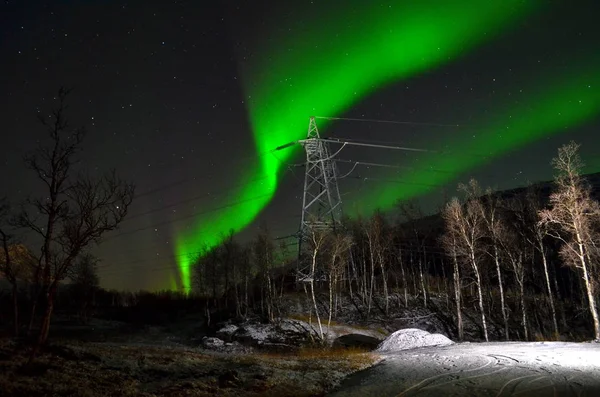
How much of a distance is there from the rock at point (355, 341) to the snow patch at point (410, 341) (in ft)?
39.1

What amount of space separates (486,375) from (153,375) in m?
14.0

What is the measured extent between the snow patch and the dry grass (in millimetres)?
10381

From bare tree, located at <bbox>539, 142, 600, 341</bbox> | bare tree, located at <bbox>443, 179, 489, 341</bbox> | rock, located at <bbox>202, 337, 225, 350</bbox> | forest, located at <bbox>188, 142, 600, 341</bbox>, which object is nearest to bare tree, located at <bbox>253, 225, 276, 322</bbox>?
forest, located at <bbox>188, 142, 600, 341</bbox>

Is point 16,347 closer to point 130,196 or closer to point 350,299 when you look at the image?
point 130,196

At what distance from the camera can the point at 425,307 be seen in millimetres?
65188

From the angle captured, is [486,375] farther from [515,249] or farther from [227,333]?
[227,333]

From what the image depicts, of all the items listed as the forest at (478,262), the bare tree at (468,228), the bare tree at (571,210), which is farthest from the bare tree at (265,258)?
the bare tree at (571,210)

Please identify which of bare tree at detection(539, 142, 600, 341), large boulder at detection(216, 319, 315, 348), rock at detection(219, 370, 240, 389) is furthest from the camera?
large boulder at detection(216, 319, 315, 348)

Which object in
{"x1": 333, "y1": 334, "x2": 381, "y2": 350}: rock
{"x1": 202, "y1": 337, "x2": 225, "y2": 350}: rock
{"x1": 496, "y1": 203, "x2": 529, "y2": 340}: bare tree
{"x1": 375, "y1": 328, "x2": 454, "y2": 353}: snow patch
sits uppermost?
{"x1": 496, "y1": 203, "x2": 529, "y2": 340}: bare tree

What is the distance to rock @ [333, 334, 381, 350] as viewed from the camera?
148 ft

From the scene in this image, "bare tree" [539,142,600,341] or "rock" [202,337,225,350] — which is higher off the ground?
"bare tree" [539,142,600,341]

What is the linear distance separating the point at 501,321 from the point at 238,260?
44727 millimetres

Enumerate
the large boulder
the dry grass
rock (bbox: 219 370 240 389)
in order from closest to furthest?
1. the dry grass
2. rock (bbox: 219 370 240 389)
3. the large boulder

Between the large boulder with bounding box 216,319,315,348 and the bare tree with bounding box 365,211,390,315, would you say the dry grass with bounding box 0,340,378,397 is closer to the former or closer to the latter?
the large boulder with bounding box 216,319,315,348
